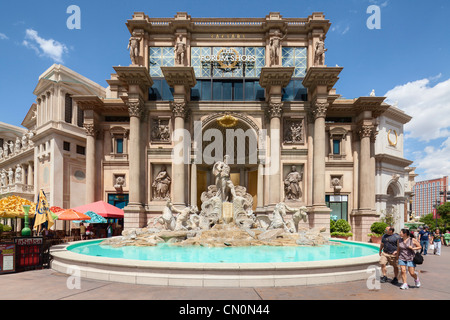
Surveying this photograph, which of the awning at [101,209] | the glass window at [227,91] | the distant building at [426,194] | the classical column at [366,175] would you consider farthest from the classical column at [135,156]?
the distant building at [426,194]

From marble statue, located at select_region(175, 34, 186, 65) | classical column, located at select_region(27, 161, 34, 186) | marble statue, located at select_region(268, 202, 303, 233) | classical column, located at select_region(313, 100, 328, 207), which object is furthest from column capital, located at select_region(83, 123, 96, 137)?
classical column, located at select_region(313, 100, 328, 207)

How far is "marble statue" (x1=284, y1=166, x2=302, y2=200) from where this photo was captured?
94.8 feet

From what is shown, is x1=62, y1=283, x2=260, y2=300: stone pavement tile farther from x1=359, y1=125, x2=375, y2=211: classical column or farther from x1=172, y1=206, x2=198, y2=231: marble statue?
x1=359, y1=125, x2=375, y2=211: classical column

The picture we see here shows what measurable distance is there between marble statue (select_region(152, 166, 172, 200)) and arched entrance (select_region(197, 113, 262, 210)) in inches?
138

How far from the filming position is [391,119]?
40.8 metres

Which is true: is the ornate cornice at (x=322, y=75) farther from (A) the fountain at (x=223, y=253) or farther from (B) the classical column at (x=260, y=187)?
(A) the fountain at (x=223, y=253)

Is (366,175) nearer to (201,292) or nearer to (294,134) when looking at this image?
(294,134)

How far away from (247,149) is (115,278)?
2346 cm

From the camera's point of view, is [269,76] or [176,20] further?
[176,20]

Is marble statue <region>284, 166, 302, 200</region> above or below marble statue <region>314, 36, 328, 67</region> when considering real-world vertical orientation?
below

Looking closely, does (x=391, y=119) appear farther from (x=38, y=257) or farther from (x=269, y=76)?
(x=38, y=257)

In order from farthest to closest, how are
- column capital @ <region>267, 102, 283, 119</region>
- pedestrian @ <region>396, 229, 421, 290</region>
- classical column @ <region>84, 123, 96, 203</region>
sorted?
classical column @ <region>84, 123, 96, 203</region>
column capital @ <region>267, 102, 283, 119</region>
pedestrian @ <region>396, 229, 421, 290</region>
